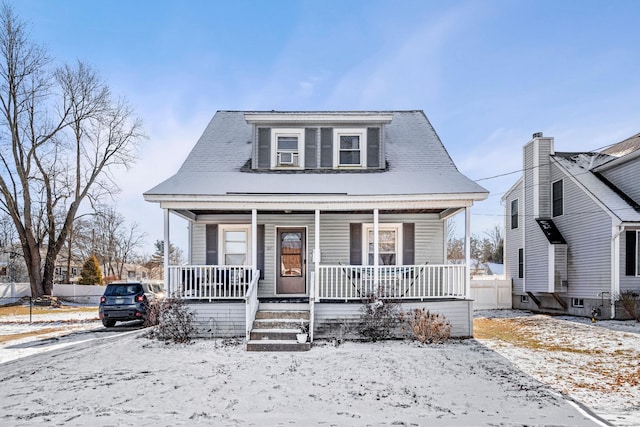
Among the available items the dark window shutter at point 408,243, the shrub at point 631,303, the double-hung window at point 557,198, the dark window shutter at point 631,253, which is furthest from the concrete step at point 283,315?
the double-hung window at point 557,198

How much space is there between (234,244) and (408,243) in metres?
5.12

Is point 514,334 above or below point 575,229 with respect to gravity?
below

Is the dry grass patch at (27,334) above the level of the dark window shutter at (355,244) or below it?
below

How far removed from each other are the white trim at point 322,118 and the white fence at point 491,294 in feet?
34.5

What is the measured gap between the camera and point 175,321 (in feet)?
31.4

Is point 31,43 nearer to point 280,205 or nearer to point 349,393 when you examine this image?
point 280,205

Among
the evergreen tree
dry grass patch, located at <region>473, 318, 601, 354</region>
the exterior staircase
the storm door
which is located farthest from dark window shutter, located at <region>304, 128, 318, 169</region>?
the evergreen tree

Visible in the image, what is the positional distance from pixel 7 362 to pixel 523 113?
61.6 ft

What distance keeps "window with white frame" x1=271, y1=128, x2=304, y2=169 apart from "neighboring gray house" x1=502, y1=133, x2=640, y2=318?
10140mm

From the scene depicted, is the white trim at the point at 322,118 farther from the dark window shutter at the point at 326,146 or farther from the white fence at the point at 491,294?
the white fence at the point at 491,294

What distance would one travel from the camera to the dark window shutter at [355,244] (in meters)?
12.3

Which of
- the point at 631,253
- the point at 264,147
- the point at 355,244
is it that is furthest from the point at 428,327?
the point at 631,253

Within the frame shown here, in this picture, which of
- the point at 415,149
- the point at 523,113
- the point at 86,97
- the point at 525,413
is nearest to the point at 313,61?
the point at 415,149

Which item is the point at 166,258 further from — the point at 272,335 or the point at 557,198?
the point at 557,198
